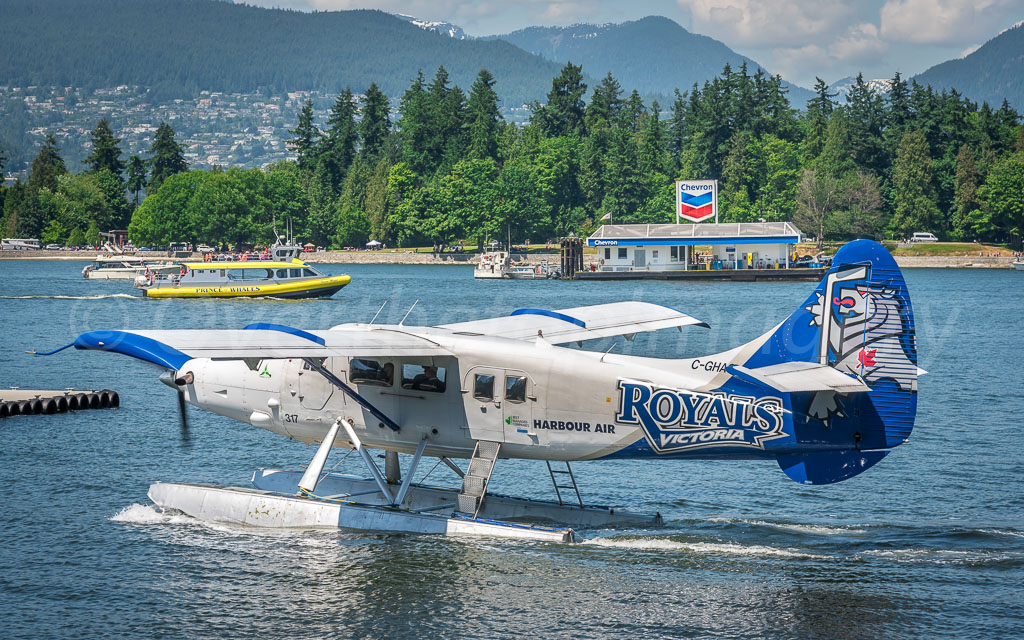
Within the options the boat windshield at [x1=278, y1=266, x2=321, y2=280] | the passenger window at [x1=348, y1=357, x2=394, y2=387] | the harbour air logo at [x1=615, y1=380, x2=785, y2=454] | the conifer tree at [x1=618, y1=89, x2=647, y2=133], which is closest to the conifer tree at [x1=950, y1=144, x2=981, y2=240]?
the conifer tree at [x1=618, y1=89, x2=647, y2=133]

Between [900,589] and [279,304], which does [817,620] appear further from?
A: [279,304]

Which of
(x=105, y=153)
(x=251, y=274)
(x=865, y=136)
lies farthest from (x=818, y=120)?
(x=105, y=153)

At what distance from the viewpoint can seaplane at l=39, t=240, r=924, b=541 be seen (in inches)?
581

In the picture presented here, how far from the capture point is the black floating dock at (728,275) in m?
91.2

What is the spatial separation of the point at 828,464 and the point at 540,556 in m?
4.58

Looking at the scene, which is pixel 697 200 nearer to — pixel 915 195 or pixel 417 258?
pixel 915 195

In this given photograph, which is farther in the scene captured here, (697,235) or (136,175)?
(136,175)

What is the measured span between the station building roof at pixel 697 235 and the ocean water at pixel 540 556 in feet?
225

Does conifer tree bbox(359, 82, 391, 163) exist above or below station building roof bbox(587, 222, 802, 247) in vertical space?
above

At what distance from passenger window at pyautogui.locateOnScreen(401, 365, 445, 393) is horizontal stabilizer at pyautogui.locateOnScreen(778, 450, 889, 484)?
545 centimetres

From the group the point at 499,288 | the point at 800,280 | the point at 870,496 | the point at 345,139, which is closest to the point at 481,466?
the point at 870,496

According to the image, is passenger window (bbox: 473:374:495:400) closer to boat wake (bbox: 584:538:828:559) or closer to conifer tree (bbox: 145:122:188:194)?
boat wake (bbox: 584:538:828:559)

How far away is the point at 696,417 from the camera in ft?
50.2

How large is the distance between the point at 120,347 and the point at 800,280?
8451 centimetres
